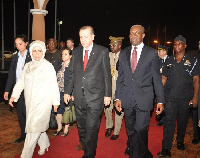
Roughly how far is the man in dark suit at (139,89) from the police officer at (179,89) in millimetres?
817

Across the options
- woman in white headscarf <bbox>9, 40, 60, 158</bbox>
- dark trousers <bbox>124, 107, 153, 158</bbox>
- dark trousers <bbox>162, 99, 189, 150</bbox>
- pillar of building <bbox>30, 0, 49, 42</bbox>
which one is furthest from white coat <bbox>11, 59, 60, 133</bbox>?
pillar of building <bbox>30, 0, 49, 42</bbox>

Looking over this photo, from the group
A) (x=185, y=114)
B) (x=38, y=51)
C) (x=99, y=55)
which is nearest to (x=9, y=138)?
(x=38, y=51)

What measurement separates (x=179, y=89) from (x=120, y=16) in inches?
1296

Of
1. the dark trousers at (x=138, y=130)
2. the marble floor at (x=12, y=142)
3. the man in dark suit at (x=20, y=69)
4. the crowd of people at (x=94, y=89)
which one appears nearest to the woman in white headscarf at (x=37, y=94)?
the crowd of people at (x=94, y=89)

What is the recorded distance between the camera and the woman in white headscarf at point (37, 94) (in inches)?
144

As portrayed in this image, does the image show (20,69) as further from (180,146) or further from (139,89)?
(180,146)

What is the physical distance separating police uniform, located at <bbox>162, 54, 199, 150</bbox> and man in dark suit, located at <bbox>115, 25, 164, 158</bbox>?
0.84 m

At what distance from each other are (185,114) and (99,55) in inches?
77.4

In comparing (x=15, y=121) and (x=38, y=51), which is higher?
(x=38, y=51)

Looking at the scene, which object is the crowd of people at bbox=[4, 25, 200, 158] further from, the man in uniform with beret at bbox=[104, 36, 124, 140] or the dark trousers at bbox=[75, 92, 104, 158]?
the man in uniform with beret at bbox=[104, 36, 124, 140]

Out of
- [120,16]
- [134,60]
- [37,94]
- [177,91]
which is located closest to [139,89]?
[134,60]

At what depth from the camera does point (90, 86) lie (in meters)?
3.77

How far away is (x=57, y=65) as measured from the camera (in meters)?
5.81

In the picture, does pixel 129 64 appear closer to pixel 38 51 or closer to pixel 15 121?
pixel 38 51
